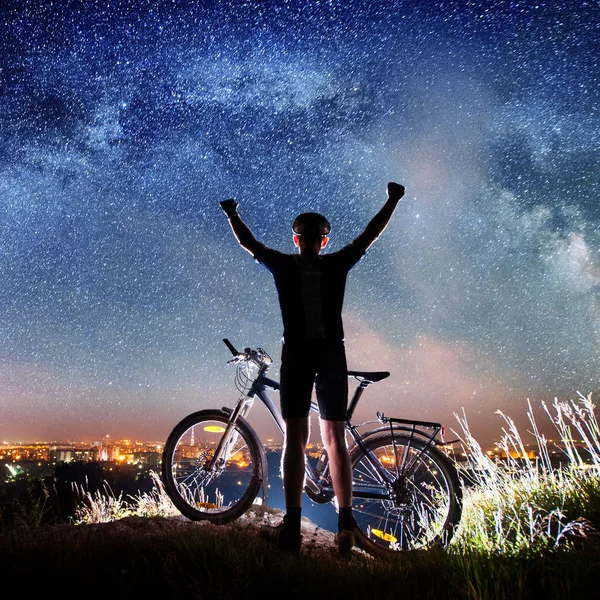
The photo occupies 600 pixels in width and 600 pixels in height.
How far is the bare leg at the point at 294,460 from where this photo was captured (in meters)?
3.10

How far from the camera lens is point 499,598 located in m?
1.93

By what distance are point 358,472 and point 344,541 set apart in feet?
2.68

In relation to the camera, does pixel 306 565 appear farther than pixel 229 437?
No

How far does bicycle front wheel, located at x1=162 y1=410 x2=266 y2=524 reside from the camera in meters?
4.08

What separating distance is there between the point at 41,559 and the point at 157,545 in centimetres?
70

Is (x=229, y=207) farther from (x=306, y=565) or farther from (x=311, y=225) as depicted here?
(x=306, y=565)

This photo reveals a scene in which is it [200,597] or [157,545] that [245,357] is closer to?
[157,545]

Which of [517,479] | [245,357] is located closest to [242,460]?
[245,357]

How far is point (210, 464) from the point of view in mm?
4184

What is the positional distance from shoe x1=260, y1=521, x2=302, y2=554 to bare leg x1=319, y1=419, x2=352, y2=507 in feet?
1.30

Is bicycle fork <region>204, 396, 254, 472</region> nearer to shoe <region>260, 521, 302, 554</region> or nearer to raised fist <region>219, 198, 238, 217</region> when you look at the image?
shoe <region>260, 521, 302, 554</region>

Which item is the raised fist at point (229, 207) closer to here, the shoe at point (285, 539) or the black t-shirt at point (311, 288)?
the black t-shirt at point (311, 288)

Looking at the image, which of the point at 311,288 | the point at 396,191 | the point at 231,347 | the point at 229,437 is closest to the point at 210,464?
the point at 229,437

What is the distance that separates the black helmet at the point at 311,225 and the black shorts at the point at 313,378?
91 cm
